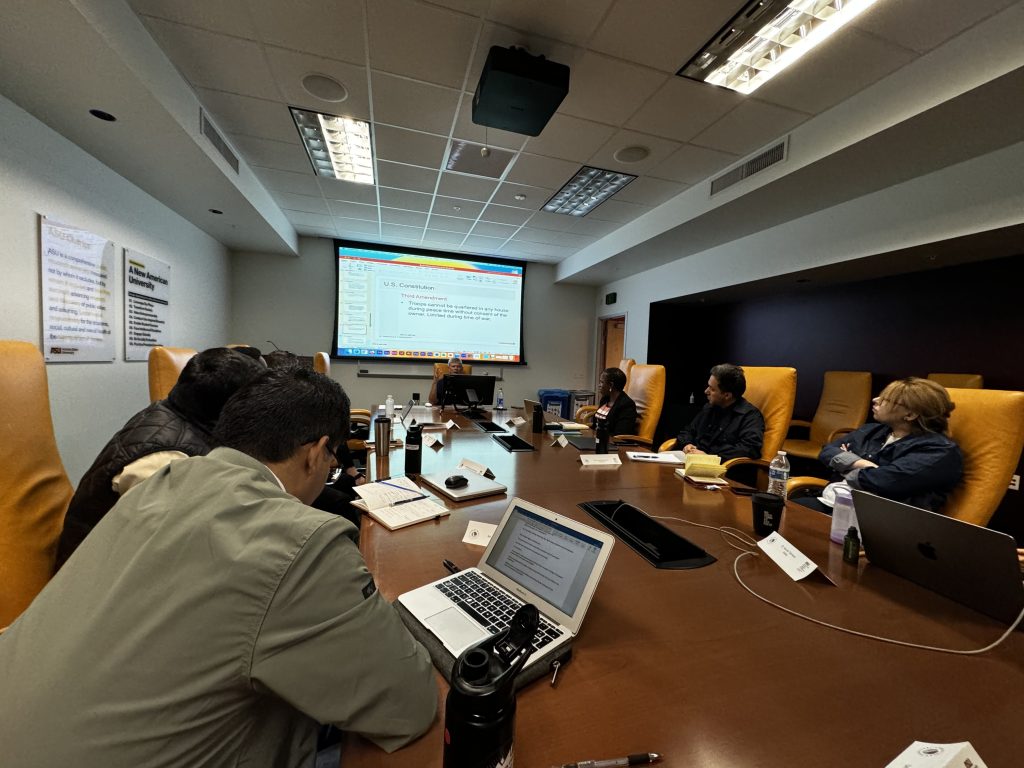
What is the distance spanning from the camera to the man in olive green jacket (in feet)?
1.61

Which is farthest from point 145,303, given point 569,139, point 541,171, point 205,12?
point 569,139

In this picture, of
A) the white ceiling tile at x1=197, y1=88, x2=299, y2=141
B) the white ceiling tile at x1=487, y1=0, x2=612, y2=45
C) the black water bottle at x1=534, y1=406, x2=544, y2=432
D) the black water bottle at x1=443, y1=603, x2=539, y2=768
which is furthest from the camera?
the black water bottle at x1=534, y1=406, x2=544, y2=432

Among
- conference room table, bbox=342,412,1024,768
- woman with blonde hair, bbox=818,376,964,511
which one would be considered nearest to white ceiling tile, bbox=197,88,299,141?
conference room table, bbox=342,412,1024,768

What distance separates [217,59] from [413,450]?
240 cm

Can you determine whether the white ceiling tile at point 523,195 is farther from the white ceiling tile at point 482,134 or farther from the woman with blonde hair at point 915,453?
the woman with blonde hair at point 915,453

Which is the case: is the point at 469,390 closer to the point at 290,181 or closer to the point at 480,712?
the point at 290,181

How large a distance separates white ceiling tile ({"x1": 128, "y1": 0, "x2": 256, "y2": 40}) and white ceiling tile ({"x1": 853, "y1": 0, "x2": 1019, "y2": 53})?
9.16 feet

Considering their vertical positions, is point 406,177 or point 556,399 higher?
point 406,177

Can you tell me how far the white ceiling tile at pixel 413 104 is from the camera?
7.66 ft

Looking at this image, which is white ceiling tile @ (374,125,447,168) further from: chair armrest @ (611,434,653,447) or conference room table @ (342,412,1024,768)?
conference room table @ (342,412,1024,768)

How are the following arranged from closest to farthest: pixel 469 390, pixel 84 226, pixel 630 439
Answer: pixel 84 226, pixel 630 439, pixel 469 390

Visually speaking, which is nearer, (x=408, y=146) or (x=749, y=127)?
(x=749, y=127)

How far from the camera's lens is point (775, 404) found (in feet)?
8.74

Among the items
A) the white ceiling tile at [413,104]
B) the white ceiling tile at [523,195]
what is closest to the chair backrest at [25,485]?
the white ceiling tile at [413,104]
